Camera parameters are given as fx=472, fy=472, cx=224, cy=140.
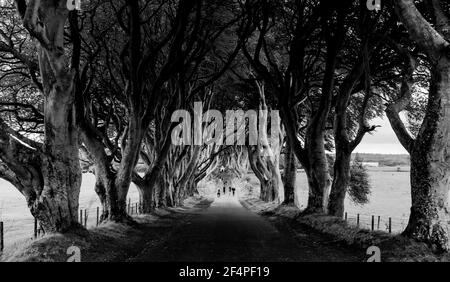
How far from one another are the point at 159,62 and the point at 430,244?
57.2 feet

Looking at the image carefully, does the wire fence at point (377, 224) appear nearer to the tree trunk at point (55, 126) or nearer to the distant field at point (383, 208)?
the distant field at point (383, 208)

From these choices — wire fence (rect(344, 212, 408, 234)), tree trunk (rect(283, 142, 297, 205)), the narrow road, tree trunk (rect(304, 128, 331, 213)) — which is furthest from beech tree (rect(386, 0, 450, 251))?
tree trunk (rect(283, 142, 297, 205))

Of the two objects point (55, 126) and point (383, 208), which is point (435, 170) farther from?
point (383, 208)

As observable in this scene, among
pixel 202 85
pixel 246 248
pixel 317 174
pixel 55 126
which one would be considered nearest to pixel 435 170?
pixel 246 248

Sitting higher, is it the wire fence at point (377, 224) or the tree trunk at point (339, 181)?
the tree trunk at point (339, 181)

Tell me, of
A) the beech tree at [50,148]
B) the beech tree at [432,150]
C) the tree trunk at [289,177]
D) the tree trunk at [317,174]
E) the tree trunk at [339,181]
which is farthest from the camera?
the tree trunk at [289,177]

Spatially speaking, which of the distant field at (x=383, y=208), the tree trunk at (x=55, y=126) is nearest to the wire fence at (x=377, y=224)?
the distant field at (x=383, y=208)

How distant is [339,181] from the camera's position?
17.5 m

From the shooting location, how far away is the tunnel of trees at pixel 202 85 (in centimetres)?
1026

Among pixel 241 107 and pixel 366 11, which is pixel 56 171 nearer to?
pixel 366 11

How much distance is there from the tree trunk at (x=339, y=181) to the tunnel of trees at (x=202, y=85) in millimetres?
43

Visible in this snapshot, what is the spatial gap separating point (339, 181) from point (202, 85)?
728 cm

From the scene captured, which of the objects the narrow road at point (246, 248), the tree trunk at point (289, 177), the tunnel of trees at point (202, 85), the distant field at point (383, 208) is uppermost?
the tunnel of trees at point (202, 85)
